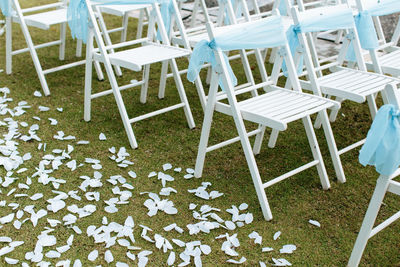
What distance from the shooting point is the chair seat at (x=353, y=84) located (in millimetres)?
3019

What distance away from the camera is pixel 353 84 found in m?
3.17

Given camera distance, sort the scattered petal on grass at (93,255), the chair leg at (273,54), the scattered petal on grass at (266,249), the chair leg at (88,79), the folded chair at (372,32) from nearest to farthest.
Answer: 1. the scattered petal on grass at (93,255)
2. the scattered petal on grass at (266,249)
3. the folded chair at (372,32)
4. the chair leg at (88,79)
5. the chair leg at (273,54)

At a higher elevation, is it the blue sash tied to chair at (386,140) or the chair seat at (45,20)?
the chair seat at (45,20)

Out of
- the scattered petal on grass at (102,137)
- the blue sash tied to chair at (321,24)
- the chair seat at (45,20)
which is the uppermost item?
the chair seat at (45,20)

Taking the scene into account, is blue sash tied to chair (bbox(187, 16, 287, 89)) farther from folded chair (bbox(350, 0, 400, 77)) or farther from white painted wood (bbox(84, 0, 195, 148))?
folded chair (bbox(350, 0, 400, 77))

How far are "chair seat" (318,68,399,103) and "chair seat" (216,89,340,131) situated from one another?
0.56ft

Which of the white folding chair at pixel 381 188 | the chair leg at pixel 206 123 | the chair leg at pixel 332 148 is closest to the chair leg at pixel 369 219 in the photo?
the white folding chair at pixel 381 188

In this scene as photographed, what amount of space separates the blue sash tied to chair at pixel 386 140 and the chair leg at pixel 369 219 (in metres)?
0.12

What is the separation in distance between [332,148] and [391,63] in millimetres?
945

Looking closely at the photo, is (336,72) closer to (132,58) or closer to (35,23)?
(132,58)

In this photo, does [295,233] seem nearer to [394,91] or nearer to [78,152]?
[394,91]

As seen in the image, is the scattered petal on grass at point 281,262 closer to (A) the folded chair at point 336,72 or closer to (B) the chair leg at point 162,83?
(A) the folded chair at point 336,72

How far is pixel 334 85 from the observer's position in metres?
→ 3.16

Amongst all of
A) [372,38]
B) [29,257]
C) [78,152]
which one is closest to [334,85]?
[372,38]
